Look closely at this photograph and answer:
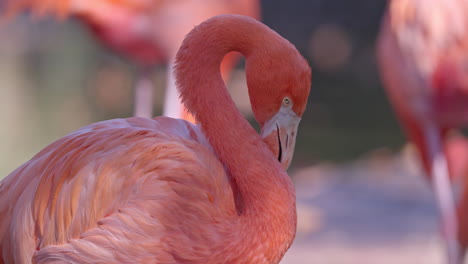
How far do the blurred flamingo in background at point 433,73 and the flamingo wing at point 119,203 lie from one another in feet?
7.37

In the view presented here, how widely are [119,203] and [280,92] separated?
0.50 meters

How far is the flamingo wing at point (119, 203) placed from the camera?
1.87 m

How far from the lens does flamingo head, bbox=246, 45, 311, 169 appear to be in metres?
2.00

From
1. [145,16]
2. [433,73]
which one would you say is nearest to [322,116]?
[433,73]

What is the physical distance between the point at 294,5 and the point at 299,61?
7712 mm

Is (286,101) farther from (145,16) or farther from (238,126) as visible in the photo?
(145,16)

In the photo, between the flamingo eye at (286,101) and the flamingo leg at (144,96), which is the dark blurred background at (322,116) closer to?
the flamingo leg at (144,96)

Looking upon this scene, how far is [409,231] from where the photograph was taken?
538cm

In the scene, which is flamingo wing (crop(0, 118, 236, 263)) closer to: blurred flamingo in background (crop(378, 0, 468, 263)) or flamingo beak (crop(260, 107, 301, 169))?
flamingo beak (crop(260, 107, 301, 169))

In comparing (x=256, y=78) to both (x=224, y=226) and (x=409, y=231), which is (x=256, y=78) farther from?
(x=409, y=231)

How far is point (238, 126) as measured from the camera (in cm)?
208

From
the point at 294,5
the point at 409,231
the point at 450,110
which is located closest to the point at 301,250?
the point at 409,231

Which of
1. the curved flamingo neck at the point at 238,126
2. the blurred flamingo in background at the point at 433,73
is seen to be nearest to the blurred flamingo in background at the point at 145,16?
the blurred flamingo in background at the point at 433,73

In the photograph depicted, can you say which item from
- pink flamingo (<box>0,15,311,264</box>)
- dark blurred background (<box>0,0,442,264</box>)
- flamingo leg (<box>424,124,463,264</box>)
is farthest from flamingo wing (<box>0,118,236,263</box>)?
dark blurred background (<box>0,0,442,264</box>)
